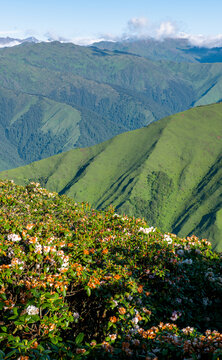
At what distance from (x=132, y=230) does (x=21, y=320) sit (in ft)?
34.7

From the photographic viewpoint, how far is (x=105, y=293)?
10.5 m

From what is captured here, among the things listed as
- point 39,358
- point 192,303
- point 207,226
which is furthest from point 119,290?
point 207,226

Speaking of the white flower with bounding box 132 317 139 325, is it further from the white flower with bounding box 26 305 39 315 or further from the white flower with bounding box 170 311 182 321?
the white flower with bounding box 26 305 39 315

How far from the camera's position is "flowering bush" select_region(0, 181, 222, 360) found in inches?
295

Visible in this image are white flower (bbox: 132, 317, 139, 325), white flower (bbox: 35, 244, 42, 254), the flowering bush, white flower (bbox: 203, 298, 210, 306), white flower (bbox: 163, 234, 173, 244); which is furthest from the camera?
white flower (bbox: 163, 234, 173, 244)

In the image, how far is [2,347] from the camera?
7422 mm

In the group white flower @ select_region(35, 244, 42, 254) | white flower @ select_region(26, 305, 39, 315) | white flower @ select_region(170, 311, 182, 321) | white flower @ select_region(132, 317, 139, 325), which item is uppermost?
white flower @ select_region(26, 305, 39, 315)

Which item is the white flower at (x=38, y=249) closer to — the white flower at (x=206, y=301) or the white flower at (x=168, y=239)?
the white flower at (x=206, y=301)

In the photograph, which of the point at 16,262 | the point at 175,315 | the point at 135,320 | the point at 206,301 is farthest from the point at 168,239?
the point at 16,262

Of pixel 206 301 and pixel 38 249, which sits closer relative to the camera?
pixel 38 249

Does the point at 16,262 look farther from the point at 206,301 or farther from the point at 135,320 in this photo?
the point at 206,301

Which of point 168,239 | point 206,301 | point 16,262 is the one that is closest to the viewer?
point 16,262

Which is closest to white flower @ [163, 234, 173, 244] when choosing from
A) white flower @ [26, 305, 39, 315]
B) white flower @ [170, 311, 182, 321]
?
white flower @ [170, 311, 182, 321]

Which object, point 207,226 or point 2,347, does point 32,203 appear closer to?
point 2,347
